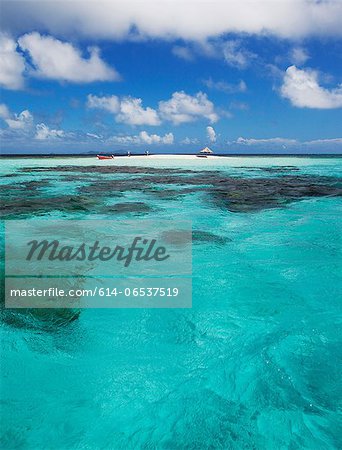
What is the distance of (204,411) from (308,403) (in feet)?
3.71

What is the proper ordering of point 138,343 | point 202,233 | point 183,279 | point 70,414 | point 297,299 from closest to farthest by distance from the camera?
point 70,414 < point 138,343 < point 297,299 < point 183,279 < point 202,233

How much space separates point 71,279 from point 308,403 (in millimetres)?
4503

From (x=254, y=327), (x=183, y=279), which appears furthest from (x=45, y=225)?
(x=254, y=327)

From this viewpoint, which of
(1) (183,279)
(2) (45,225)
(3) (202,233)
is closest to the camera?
(1) (183,279)

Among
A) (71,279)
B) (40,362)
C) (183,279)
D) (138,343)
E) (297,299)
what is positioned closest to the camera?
(40,362)

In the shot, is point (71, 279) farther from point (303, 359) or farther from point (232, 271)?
point (303, 359)

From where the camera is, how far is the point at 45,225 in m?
10.6

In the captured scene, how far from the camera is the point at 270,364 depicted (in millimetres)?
4062

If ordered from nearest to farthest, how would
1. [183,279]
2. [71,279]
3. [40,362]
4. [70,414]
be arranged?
[70,414] → [40,362] → [71,279] → [183,279]

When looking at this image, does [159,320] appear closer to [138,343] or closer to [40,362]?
[138,343]

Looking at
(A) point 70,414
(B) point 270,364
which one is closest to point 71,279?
(A) point 70,414

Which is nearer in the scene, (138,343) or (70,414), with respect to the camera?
(70,414)

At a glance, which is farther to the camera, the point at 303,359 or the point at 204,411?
the point at 303,359

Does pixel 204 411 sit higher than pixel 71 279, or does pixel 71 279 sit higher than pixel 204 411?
pixel 71 279
